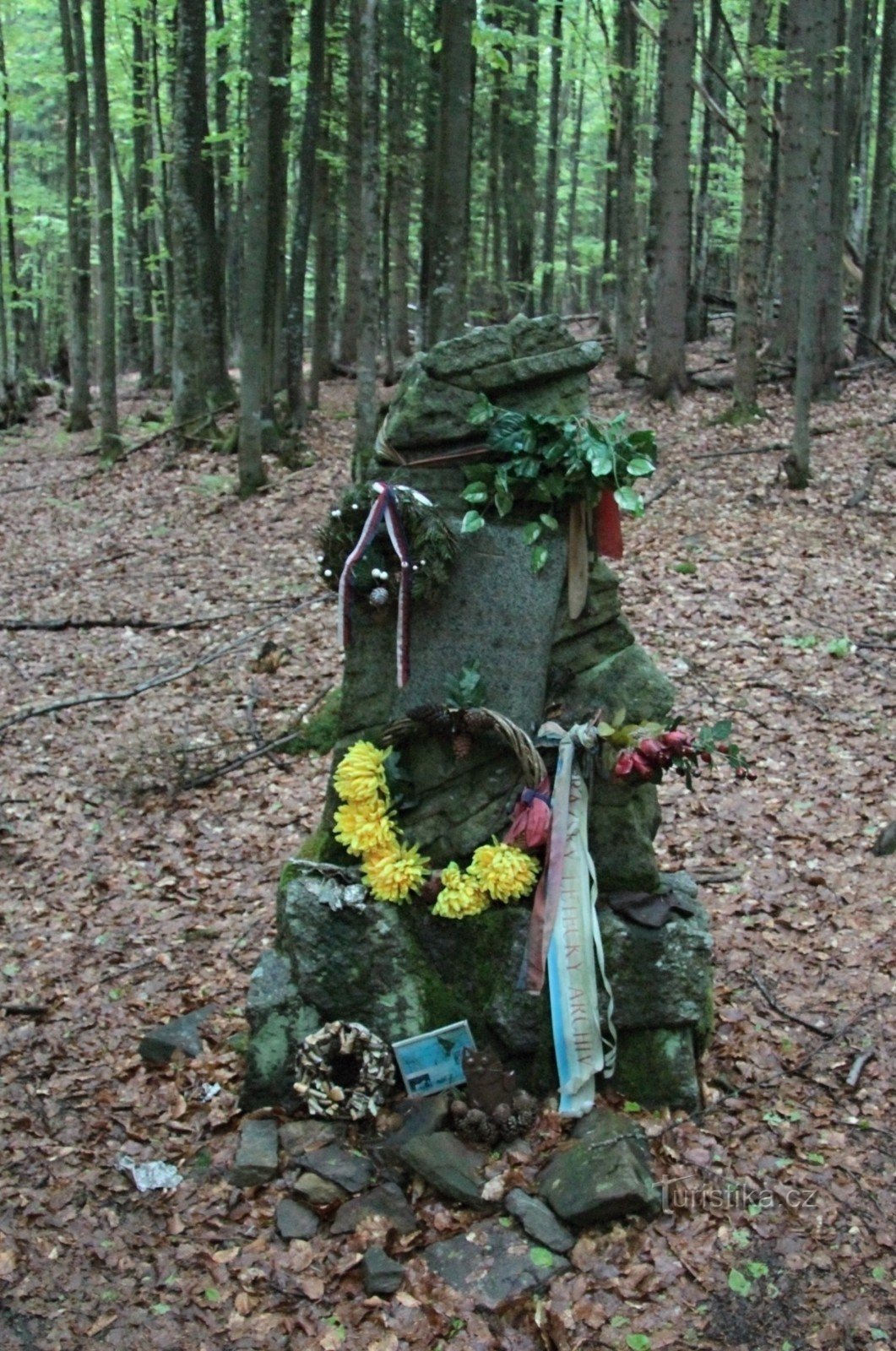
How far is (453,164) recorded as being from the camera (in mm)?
12766

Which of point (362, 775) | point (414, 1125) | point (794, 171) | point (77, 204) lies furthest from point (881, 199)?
point (414, 1125)

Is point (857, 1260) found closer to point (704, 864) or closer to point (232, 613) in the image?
point (704, 864)

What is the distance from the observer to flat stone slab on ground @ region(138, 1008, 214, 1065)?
5.66 m

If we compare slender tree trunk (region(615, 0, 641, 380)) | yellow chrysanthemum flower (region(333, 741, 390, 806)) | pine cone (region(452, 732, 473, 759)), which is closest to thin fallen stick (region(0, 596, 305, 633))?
yellow chrysanthemum flower (region(333, 741, 390, 806))

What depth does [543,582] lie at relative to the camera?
5098 mm

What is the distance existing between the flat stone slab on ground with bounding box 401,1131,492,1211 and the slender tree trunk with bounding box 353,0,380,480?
319 inches

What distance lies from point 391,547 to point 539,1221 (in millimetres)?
2749

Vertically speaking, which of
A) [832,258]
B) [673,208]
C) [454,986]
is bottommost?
[454,986]

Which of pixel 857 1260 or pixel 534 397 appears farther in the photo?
pixel 534 397

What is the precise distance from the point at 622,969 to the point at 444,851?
919 mm

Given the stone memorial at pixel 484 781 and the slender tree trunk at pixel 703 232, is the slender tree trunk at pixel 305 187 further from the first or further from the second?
the stone memorial at pixel 484 781

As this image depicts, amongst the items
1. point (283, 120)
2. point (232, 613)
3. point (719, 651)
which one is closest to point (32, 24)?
point (283, 120)

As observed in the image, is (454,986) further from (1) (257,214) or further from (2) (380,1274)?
(1) (257,214)

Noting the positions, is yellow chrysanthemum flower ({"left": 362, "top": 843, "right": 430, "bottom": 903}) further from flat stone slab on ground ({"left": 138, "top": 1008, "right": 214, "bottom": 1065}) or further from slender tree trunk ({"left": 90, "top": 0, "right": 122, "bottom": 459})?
slender tree trunk ({"left": 90, "top": 0, "right": 122, "bottom": 459})
